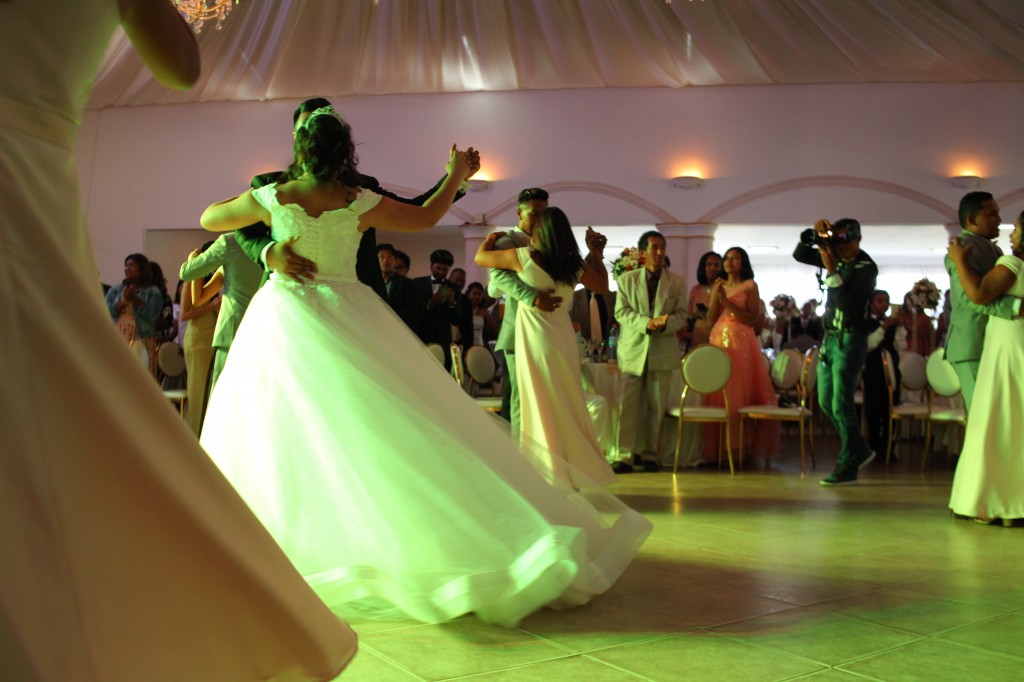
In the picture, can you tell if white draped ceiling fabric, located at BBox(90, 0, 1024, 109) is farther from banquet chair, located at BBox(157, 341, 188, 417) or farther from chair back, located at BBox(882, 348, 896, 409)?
banquet chair, located at BBox(157, 341, 188, 417)

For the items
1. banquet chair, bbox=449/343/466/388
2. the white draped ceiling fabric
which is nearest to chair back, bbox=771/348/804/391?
banquet chair, bbox=449/343/466/388

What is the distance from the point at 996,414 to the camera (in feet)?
15.6

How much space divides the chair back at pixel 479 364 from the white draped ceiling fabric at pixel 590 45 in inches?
228

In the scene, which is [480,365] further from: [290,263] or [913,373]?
[290,263]

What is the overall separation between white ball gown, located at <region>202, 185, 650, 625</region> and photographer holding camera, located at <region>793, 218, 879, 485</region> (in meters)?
3.34

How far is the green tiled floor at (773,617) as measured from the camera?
2.42 meters

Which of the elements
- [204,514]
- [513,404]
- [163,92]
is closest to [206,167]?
[163,92]

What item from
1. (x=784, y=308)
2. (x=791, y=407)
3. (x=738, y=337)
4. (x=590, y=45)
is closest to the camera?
(x=791, y=407)

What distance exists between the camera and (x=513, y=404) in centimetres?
537

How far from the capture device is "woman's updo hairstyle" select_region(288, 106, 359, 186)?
10.3 ft

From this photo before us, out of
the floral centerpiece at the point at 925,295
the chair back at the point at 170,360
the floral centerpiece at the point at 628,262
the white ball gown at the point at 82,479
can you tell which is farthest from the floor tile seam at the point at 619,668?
the floral centerpiece at the point at 925,295

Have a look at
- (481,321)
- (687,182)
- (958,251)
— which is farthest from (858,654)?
(687,182)

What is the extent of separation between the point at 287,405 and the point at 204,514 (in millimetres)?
1483

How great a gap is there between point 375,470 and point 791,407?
16.4 feet
